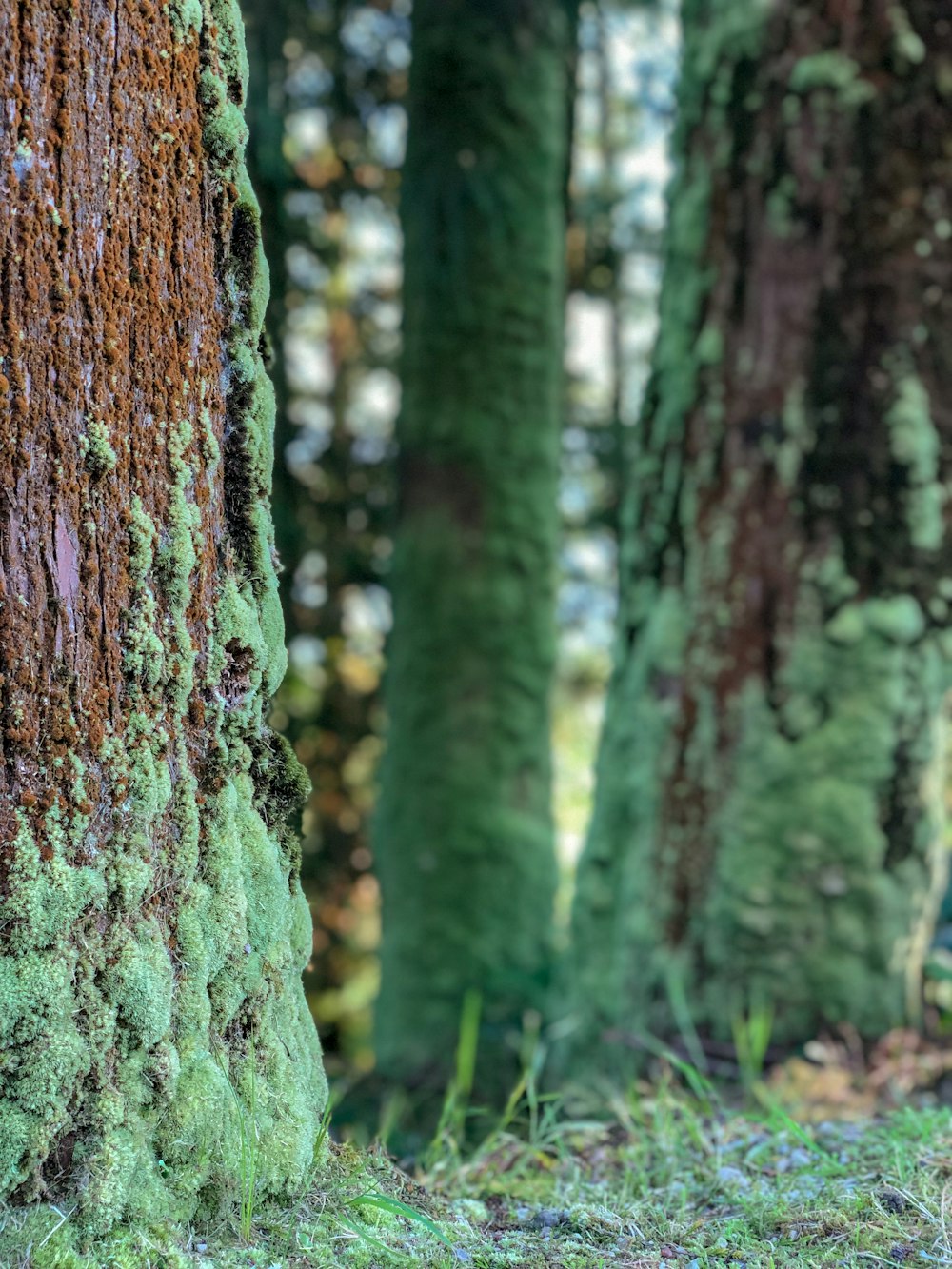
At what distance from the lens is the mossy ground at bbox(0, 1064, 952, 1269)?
1.28 m

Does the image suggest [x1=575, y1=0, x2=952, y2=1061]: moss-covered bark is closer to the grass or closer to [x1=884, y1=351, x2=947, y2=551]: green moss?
[x1=884, y1=351, x2=947, y2=551]: green moss

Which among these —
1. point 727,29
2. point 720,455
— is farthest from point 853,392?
point 727,29

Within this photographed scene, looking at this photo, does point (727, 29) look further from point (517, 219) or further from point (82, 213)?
point (82, 213)

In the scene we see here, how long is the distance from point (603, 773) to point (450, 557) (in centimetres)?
147

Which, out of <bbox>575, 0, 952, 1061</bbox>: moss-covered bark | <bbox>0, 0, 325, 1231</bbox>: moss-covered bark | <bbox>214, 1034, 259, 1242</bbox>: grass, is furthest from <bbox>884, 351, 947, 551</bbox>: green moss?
<bbox>214, 1034, 259, 1242</bbox>: grass

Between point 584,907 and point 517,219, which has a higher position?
point 517,219

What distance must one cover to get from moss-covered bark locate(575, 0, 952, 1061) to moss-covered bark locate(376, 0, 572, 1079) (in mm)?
1311

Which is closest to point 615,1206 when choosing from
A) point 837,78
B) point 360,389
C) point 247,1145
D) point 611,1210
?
point 611,1210

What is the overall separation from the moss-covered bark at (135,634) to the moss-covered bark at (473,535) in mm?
3093

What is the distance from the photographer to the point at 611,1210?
1.54m

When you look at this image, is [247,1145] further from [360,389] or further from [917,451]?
[360,389]

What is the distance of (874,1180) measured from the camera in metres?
1.60

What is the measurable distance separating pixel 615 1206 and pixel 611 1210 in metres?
0.03

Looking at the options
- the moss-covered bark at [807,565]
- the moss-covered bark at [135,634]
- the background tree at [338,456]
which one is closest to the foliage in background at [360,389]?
the background tree at [338,456]
